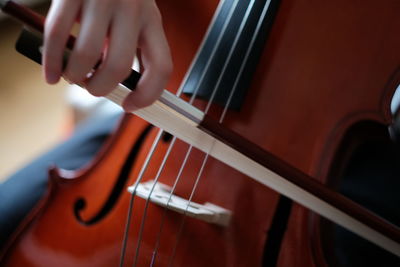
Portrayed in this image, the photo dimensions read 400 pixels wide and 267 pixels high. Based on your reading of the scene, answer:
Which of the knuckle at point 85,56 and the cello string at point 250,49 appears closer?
the knuckle at point 85,56

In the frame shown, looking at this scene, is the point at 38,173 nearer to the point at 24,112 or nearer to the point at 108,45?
the point at 108,45

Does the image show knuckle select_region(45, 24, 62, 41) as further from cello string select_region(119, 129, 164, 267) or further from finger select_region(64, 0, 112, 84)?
cello string select_region(119, 129, 164, 267)

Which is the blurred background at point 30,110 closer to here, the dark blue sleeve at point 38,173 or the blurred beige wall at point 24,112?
the blurred beige wall at point 24,112

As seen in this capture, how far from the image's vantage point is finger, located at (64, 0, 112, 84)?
0.83 feet

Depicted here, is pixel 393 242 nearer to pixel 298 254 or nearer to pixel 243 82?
pixel 298 254

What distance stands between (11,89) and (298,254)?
1422 millimetres

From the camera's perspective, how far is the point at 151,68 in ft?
0.95

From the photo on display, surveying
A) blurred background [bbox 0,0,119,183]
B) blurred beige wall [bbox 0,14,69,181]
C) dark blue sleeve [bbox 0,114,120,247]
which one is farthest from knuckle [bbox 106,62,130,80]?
blurred beige wall [bbox 0,14,69,181]

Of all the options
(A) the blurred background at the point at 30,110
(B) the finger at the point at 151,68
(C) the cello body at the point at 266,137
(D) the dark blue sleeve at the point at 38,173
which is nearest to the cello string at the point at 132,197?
(C) the cello body at the point at 266,137

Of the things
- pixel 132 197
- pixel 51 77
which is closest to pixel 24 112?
pixel 132 197

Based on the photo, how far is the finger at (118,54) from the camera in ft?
0.87

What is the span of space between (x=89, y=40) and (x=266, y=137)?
27cm

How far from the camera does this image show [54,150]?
0.80m

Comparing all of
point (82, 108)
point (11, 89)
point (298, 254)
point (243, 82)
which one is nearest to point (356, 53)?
point (243, 82)
